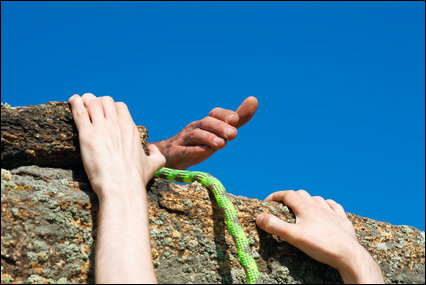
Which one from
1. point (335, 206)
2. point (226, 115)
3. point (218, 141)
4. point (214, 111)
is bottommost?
point (335, 206)

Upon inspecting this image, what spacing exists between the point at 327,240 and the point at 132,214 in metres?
1.36

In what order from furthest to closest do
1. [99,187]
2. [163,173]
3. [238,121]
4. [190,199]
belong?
[238,121] < [163,173] < [190,199] < [99,187]

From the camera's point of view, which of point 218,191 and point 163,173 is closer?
point 218,191

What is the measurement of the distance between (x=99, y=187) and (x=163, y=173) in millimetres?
824

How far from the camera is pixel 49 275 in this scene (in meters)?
2.89

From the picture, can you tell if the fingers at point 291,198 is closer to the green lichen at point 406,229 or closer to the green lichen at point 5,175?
the green lichen at point 406,229

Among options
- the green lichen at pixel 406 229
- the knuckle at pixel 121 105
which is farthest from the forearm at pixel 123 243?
the green lichen at pixel 406 229

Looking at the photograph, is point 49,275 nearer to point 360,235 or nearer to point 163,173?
point 163,173

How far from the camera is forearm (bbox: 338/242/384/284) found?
3.14 m

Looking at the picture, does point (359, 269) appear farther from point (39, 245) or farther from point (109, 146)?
point (39, 245)

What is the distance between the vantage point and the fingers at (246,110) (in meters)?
→ 4.58

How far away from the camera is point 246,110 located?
4.62 m

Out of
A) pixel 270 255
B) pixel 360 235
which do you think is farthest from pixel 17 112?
pixel 360 235

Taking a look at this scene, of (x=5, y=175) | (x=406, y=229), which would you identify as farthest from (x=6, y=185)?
(x=406, y=229)
